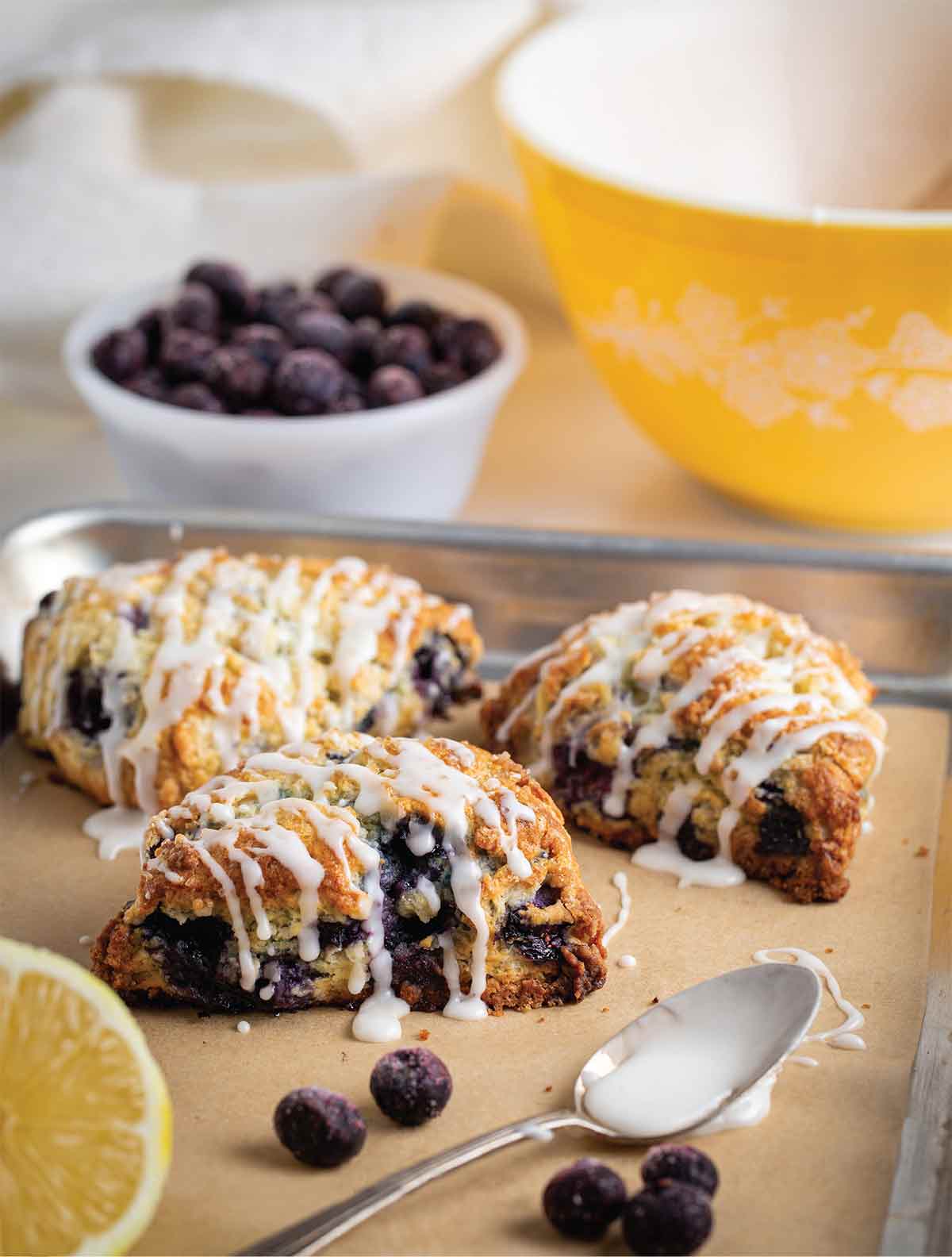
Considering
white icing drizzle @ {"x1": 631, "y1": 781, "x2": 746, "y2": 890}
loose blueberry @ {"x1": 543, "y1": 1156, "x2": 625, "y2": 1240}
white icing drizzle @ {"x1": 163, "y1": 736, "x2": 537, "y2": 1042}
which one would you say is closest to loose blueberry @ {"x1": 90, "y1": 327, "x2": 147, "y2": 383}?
white icing drizzle @ {"x1": 163, "y1": 736, "x2": 537, "y2": 1042}

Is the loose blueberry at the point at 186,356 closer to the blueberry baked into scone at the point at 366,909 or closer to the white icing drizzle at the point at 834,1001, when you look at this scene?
the blueberry baked into scone at the point at 366,909

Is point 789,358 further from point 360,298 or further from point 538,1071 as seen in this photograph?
point 538,1071

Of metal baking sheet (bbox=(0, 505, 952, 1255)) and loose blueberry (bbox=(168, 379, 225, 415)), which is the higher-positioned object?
loose blueberry (bbox=(168, 379, 225, 415))

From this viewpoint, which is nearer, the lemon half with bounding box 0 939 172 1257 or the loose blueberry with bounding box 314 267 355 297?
the lemon half with bounding box 0 939 172 1257

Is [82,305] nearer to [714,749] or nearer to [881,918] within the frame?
[714,749]

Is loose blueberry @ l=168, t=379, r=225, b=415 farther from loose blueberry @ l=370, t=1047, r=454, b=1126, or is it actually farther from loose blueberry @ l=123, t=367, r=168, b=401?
loose blueberry @ l=370, t=1047, r=454, b=1126

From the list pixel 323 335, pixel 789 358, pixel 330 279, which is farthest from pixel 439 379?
pixel 789 358
